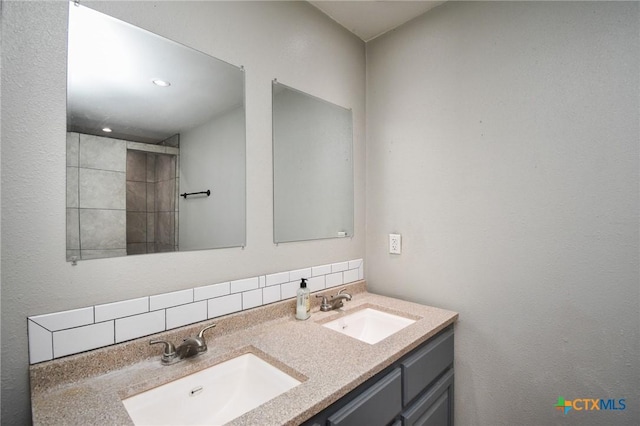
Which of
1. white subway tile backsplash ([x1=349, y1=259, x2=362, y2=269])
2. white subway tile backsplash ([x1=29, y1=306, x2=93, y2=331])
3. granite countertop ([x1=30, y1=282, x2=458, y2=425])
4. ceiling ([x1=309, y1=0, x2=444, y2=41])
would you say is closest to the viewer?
granite countertop ([x1=30, y1=282, x2=458, y2=425])

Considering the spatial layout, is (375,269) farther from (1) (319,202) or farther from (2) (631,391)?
(2) (631,391)

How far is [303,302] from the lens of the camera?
4.39 feet

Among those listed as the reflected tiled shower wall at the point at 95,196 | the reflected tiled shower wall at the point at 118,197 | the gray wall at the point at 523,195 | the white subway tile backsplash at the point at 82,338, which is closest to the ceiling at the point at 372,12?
the gray wall at the point at 523,195

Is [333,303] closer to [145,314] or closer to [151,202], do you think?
[145,314]

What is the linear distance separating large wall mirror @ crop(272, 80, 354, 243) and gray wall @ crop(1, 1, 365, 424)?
0.06 m

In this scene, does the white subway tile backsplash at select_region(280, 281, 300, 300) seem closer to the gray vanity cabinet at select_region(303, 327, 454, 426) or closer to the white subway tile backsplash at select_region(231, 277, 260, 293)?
the white subway tile backsplash at select_region(231, 277, 260, 293)

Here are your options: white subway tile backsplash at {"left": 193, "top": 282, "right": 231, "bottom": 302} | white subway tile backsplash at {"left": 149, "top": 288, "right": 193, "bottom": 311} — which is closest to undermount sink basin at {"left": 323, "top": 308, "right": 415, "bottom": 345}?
white subway tile backsplash at {"left": 193, "top": 282, "right": 231, "bottom": 302}

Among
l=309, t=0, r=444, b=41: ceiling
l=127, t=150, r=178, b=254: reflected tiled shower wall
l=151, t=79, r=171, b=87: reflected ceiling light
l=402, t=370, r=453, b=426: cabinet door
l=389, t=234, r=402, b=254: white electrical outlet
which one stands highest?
l=309, t=0, r=444, b=41: ceiling

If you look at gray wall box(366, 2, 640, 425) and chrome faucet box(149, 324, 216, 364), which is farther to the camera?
gray wall box(366, 2, 640, 425)

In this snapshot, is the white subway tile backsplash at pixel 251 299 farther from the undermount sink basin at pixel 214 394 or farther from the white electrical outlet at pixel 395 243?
the white electrical outlet at pixel 395 243

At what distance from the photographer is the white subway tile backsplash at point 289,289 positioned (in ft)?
4.52

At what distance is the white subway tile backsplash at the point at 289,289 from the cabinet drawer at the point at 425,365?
59cm

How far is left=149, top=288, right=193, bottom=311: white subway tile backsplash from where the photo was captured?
0.99 metres

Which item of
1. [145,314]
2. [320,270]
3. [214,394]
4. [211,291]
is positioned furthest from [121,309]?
[320,270]
